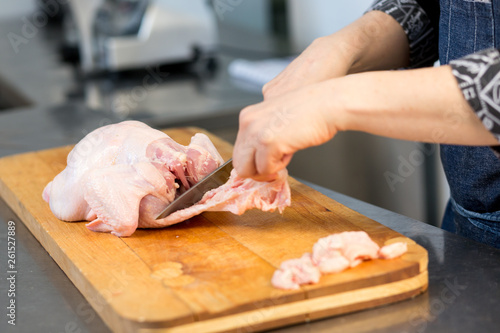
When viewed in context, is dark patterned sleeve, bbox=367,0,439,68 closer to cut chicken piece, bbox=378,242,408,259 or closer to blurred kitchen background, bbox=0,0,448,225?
cut chicken piece, bbox=378,242,408,259

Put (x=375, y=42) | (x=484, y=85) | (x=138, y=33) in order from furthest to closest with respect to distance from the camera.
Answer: (x=138, y=33) < (x=375, y=42) < (x=484, y=85)

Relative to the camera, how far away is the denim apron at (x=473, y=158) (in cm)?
129

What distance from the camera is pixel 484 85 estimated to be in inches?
37.9

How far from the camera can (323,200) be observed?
138 centimetres

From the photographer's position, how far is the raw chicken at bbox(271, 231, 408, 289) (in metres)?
1.01

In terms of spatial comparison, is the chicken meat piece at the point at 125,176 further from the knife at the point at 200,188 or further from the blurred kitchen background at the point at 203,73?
the blurred kitchen background at the point at 203,73

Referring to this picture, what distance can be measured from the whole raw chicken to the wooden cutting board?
0.04m

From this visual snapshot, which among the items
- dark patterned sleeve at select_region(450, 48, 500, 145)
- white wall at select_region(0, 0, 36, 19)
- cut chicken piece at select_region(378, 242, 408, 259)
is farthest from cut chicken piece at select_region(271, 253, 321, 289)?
white wall at select_region(0, 0, 36, 19)

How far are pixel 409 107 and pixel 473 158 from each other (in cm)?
41

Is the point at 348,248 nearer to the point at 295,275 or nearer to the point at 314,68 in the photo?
the point at 295,275

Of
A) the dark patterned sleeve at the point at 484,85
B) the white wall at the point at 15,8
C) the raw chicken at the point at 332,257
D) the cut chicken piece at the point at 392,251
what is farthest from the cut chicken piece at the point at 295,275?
the white wall at the point at 15,8

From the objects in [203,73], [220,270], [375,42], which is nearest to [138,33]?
[203,73]

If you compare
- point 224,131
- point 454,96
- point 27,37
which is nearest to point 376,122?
point 454,96

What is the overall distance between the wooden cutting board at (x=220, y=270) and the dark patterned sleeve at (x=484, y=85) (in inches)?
9.9
